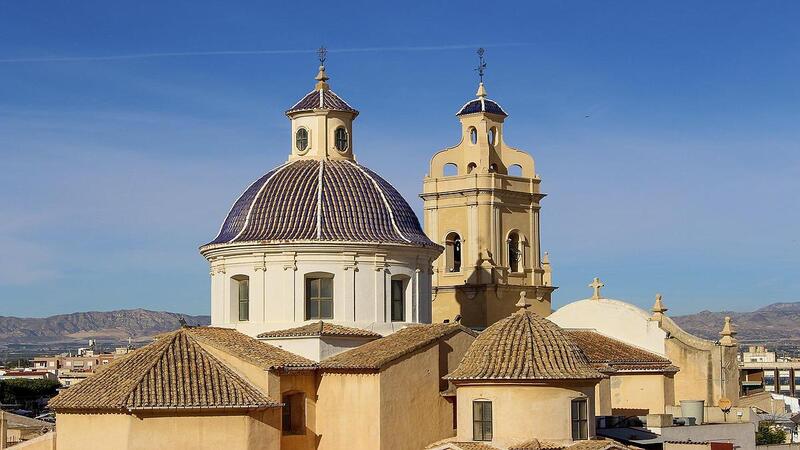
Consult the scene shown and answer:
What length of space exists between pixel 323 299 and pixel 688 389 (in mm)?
15556

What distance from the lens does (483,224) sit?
179ft

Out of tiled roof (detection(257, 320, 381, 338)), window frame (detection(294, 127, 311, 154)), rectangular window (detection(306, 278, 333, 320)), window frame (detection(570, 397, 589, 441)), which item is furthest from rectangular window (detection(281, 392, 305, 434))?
window frame (detection(294, 127, 311, 154))

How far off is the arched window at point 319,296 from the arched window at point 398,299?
1857 millimetres

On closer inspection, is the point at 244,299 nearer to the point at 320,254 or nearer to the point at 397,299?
the point at 320,254

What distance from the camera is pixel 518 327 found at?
112ft

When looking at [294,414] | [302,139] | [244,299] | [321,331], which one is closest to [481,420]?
[294,414]

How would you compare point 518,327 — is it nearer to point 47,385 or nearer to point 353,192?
point 353,192

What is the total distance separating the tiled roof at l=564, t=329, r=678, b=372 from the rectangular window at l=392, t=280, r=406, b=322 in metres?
7.01

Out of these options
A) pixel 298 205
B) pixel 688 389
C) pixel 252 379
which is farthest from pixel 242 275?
pixel 688 389

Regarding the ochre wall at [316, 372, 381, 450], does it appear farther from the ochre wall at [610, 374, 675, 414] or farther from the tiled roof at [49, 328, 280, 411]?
the ochre wall at [610, 374, 675, 414]

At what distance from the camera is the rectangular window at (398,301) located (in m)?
39.2

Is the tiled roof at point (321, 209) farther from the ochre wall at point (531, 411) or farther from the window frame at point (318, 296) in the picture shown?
the ochre wall at point (531, 411)

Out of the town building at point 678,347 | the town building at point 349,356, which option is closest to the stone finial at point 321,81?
the town building at point 349,356

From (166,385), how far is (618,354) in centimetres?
1776
